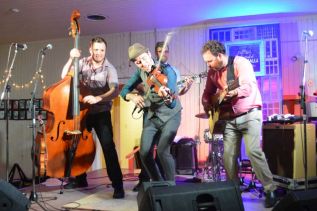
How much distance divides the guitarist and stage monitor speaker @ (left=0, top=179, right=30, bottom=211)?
68.4 inches

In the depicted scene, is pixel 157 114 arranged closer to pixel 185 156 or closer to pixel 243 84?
pixel 243 84

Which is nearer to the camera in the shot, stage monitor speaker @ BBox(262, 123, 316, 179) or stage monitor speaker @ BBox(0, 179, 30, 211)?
stage monitor speaker @ BBox(0, 179, 30, 211)

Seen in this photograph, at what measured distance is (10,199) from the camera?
84.4 inches

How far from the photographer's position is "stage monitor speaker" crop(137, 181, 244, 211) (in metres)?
1.99

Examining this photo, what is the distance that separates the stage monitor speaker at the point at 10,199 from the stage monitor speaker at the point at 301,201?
1.55 meters

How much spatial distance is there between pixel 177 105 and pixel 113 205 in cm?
107

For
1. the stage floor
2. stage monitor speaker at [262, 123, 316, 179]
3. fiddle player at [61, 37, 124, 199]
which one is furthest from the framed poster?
fiddle player at [61, 37, 124, 199]

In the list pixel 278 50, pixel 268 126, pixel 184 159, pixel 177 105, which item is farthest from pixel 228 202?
pixel 278 50

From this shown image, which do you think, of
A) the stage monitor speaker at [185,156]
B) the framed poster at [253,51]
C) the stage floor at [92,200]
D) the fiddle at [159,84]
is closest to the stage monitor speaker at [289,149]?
A: the stage floor at [92,200]

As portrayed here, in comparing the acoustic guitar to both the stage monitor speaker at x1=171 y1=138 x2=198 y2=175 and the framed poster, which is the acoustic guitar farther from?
the framed poster

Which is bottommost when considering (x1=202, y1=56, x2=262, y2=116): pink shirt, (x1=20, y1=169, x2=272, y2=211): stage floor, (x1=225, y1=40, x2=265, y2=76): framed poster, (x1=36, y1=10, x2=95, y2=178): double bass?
(x1=20, y1=169, x2=272, y2=211): stage floor

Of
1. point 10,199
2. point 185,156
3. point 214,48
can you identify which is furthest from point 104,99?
point 185,156

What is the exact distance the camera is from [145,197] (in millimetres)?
2064

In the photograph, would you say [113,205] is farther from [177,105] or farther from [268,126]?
[268,126]
